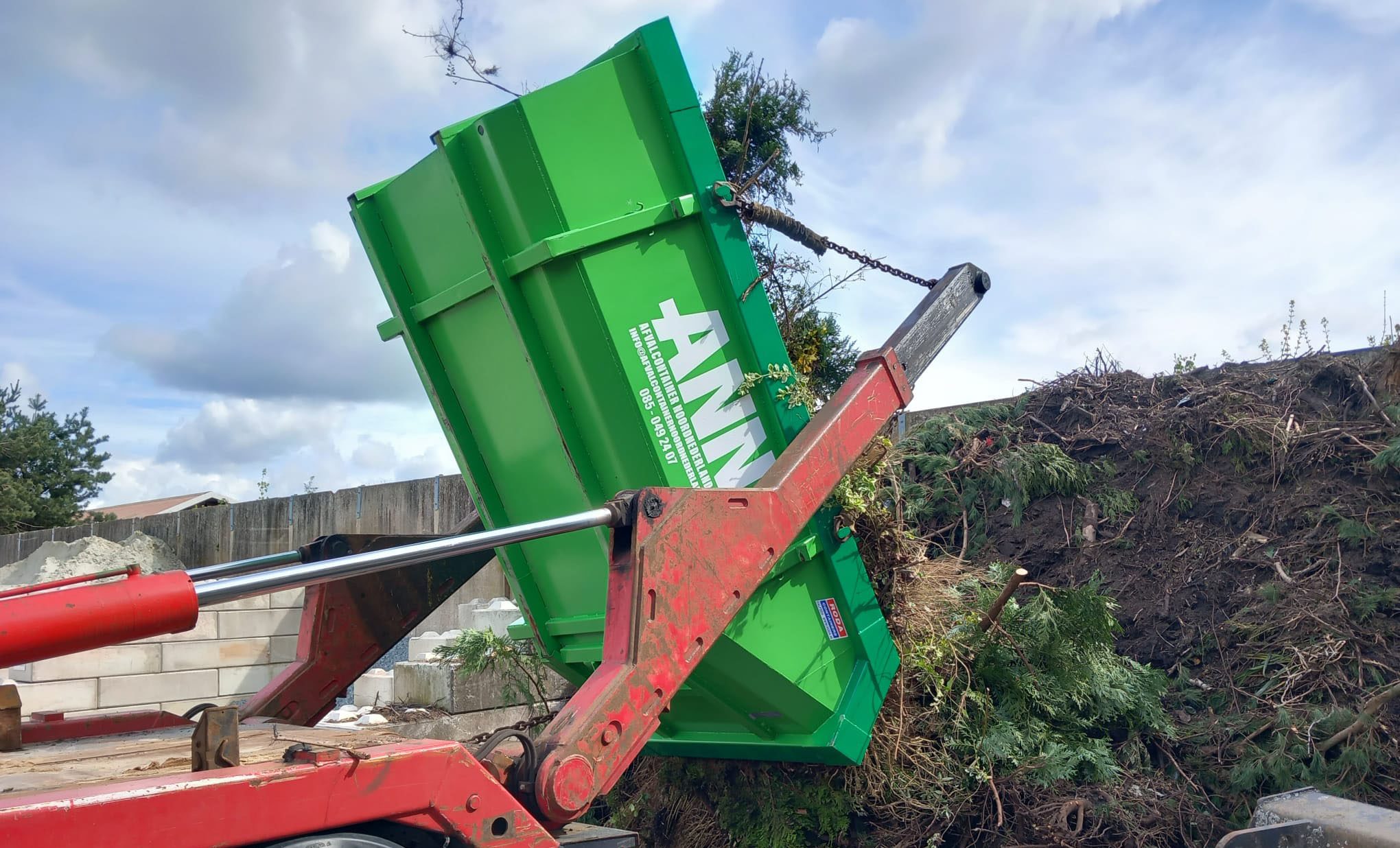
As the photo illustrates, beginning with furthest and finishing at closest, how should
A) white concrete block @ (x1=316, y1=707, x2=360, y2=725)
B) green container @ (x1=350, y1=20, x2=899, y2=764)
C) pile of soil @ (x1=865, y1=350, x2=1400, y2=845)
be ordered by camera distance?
white concrete block @ (x1=316, y1=707, x2=360, y2=725)
pile of soil @ (x1=865, y1=350, x2=1400, y2=845)
green container @ (x1=350, y1=20, x2=899, y2=764)

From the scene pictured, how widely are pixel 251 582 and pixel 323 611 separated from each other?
1974mm

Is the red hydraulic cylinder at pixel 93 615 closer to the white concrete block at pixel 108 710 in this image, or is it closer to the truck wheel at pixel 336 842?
the truck wheel at pixel 336 842

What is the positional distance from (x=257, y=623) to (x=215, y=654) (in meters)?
0.31

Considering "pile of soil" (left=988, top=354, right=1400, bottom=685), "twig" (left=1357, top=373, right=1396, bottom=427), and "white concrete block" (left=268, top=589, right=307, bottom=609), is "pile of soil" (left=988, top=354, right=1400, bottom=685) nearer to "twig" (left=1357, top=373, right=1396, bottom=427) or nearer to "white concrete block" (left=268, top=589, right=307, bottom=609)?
"twig" (left=1357, top=373, right=1396, bottom=427)

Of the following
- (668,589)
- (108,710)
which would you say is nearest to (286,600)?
(108,710)

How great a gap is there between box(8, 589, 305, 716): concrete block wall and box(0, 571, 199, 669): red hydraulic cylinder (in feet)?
15.0

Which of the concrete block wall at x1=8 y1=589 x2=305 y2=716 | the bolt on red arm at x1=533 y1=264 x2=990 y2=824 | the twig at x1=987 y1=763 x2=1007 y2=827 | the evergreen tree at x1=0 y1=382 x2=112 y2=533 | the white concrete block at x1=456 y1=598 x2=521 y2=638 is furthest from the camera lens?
the evergreen tree at x1=0 y1=382 x2=112 y2=533

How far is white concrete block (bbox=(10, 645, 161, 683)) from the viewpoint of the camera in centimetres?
633

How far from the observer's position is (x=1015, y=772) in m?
4.00

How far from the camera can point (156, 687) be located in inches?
263

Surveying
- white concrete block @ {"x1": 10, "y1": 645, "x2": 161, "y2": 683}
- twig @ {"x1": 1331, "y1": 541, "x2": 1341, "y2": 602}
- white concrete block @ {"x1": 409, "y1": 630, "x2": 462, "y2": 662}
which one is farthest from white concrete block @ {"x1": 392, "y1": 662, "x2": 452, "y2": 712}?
twig @ {"x1": 1331, "y1": 541, "x2": 1341, "y2": 602}

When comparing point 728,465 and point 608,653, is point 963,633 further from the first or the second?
point 608,653

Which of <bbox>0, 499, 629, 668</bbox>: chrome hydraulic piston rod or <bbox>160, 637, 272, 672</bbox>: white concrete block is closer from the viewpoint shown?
<bbox>0, 499, 629, 668</bbox>: chrome hydraulic piston rod

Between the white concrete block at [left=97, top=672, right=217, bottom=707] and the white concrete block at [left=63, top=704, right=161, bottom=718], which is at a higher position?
the white concrete block at [left=97, top=672, right=217, bottom=707]
